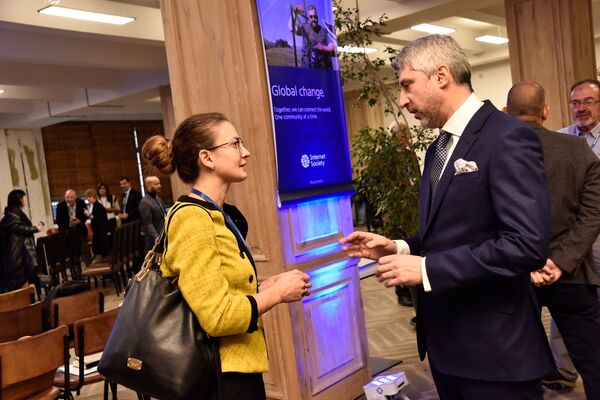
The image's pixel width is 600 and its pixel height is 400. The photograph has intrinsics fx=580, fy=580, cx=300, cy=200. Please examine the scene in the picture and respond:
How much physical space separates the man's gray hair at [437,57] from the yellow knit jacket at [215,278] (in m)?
0.74

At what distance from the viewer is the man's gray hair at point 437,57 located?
1661mm

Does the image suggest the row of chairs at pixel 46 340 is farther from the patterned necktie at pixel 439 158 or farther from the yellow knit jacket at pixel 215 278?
the patterned necktie at pixel 439 158

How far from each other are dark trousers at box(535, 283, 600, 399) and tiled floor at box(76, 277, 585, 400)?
3.34 ft

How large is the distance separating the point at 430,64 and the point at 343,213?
7.84ft

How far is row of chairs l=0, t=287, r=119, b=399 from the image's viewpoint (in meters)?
2.81

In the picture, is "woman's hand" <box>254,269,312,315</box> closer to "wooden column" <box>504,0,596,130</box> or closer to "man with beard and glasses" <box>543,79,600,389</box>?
"man with beard and glasses" <box>543,79,600,389</box>

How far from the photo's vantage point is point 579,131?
13.0 feet

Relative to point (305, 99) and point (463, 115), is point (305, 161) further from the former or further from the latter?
point (463, 115)

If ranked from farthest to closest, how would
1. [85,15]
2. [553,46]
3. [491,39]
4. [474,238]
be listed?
1. [491,39]
2. [85,15]
3. [553,46]
4. [474,238]

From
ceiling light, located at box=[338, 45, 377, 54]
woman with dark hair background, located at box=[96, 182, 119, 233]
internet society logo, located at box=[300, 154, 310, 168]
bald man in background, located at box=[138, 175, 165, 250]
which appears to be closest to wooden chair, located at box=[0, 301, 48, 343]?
internet society logo, located at box=[300, 154, 310, 168]

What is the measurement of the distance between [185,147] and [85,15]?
238 inches

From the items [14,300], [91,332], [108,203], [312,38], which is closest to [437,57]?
[312,38]

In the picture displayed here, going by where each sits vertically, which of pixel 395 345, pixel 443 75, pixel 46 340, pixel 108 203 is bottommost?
pixel 395 345

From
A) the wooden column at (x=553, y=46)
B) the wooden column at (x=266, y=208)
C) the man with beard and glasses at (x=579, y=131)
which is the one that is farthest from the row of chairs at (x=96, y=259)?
the man with beard and glasses at (x=579, y=131)
